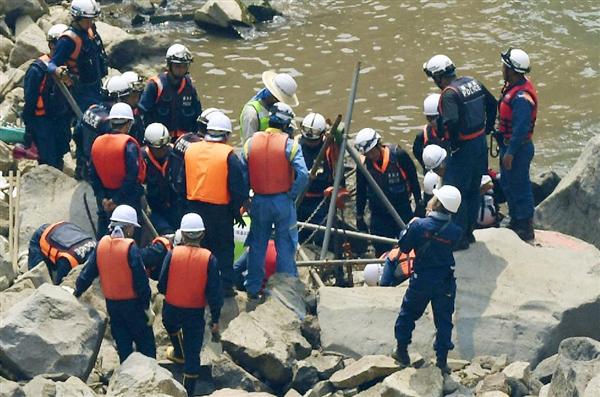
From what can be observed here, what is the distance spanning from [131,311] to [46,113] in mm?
5079

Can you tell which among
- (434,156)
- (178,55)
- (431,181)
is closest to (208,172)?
(434,156)

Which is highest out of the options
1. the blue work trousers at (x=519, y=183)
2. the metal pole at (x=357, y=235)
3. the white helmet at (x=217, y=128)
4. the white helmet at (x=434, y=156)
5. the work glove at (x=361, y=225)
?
the white helmet at (x=217, y=128)

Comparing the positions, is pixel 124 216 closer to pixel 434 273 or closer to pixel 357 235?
pixel 434 273

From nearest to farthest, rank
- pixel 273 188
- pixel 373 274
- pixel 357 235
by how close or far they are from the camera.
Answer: pixel 273 188 < pixel 373 274 < pixel 357 235

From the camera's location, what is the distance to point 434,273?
37.2 feet

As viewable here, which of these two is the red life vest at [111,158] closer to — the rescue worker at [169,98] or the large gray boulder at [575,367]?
the rescue worker at [169,98]

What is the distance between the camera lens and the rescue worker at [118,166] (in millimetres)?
13156

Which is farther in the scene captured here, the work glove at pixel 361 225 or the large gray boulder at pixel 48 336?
the work glove at pixel 361 225

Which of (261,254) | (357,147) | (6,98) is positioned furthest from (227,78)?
(261,254)

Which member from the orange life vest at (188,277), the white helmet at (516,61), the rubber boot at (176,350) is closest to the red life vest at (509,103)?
the white helmet at (516,61)

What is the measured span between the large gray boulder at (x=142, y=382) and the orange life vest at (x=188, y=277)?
844mm

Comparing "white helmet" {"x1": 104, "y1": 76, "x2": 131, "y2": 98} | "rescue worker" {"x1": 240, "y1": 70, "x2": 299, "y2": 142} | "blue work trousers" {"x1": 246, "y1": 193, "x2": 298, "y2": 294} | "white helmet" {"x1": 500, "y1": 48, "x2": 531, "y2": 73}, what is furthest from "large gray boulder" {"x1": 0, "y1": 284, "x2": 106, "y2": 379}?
"white helmet" {"x1": 500, "y1": 48, "x2": 531, "y2": 73}

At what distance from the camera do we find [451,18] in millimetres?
23891

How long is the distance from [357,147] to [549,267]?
282cm
